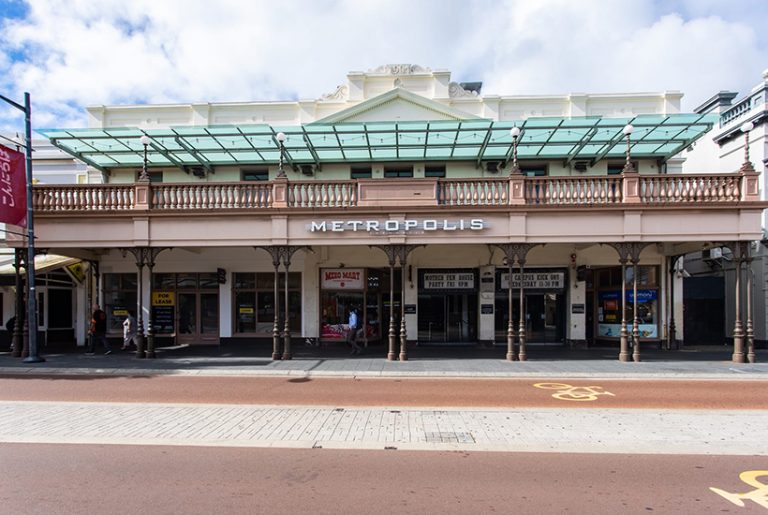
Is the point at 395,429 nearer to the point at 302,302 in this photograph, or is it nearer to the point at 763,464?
the point at 763,464

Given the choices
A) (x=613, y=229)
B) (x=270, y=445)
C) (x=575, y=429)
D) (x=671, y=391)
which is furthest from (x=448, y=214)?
(x=270, y=445)

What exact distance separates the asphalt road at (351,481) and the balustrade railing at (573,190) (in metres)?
9.72

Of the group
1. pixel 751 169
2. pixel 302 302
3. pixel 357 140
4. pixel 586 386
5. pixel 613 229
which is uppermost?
pixel 357 140

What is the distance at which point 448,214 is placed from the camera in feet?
47.0

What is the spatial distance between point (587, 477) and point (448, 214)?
9973mm

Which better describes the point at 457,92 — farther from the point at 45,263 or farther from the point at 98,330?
the point at 45,263

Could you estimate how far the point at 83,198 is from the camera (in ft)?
48.6

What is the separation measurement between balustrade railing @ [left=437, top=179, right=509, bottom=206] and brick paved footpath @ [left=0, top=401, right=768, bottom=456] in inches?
304

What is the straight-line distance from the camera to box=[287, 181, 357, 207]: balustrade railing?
14.6 metres

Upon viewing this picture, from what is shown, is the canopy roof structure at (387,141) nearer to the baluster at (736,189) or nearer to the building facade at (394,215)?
the building facade at (394,215)

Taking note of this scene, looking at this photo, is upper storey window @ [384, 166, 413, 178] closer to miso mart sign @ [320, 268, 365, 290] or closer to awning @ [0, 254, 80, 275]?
miso mart sign @ [320, 268, 365, 290]

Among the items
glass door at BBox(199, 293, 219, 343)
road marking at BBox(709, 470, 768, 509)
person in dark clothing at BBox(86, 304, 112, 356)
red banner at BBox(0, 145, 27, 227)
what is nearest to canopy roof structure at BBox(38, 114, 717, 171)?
red banner at BBox(0, 145, 27, 227)

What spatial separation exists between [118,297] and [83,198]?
5.11 meters

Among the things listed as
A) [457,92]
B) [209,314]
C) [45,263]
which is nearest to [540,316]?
[457,92]
